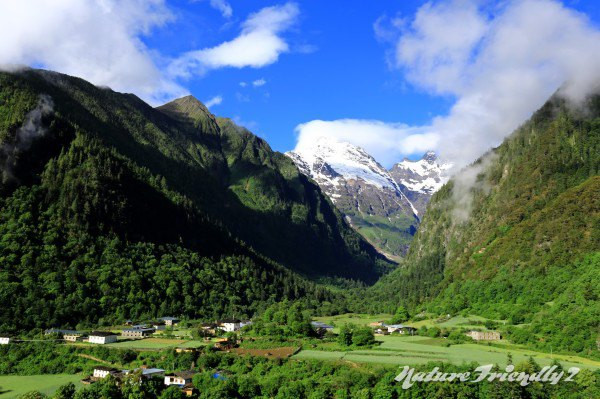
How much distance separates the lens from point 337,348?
112 m

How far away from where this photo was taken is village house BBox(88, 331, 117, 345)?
115 meters

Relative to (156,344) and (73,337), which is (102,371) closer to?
(156,344)

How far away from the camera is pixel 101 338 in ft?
377

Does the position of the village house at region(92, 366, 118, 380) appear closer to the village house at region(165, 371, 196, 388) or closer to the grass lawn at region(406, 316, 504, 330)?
the village house at region(165, 371, 196, 388)

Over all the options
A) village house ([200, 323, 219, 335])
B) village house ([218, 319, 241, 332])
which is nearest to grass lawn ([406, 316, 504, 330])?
village house ([218, 319, 241, 332])

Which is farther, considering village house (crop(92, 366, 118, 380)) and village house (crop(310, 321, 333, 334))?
village house (crop(310, 321, 333, 334))

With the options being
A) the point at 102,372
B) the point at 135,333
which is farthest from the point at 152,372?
the point at 135,333

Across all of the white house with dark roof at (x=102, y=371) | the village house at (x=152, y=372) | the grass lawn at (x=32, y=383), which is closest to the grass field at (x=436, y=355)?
the village house at (x=152, y=372)

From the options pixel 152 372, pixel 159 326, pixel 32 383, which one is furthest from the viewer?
pixel 159 326

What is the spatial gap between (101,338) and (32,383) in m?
18.6

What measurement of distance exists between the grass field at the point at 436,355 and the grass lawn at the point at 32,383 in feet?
135

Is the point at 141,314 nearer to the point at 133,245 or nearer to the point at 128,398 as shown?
the point at 133,245

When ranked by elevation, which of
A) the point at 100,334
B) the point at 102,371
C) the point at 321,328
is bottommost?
the point at 102,371

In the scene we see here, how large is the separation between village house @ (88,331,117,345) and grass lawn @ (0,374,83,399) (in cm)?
1193
